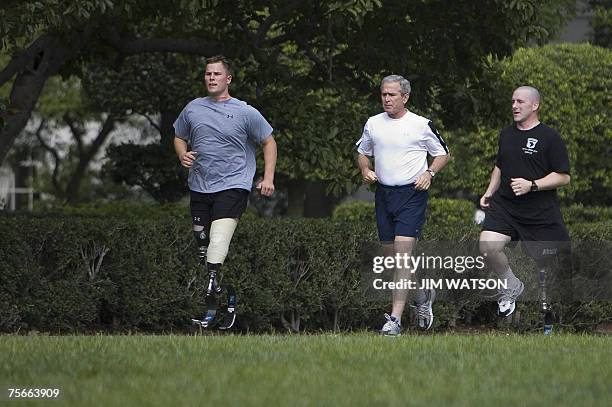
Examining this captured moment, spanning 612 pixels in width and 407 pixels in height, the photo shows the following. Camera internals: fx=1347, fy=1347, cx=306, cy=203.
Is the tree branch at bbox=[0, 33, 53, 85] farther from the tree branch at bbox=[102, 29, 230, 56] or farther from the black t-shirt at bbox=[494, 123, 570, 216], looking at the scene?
the black t-shirt at bbox=[494, 123, 570, 216]

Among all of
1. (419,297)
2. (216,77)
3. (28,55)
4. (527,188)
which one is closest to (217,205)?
(216,77)

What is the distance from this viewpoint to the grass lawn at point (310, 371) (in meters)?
6.93

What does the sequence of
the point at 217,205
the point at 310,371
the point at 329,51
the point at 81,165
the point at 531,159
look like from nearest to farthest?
the point at 310,371
the point at 531,159
the point at 217,205
the point at 329,51
the point at 81,165

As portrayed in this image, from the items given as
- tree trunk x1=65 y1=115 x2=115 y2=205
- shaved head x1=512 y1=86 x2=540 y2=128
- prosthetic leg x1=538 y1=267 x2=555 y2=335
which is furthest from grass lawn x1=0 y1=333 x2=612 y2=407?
tree trunk x1=65 y1=115 x2=115 y2=205

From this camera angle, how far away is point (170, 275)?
13188 millimetres

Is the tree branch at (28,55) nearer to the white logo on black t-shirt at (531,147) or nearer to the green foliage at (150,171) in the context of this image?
the white logo on black t-shirt at (531,147)

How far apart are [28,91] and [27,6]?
2844 mm

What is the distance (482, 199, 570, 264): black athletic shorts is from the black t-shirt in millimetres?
57

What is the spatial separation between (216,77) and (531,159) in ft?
8.59

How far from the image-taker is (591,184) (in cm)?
2698

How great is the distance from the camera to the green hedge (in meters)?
12.8

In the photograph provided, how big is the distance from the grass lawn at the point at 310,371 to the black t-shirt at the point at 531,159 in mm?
1487

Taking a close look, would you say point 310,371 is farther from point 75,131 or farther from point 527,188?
point 75,131

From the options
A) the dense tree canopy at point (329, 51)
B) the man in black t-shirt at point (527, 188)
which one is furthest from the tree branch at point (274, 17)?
the man in black t-shirt at point (527, 188)
